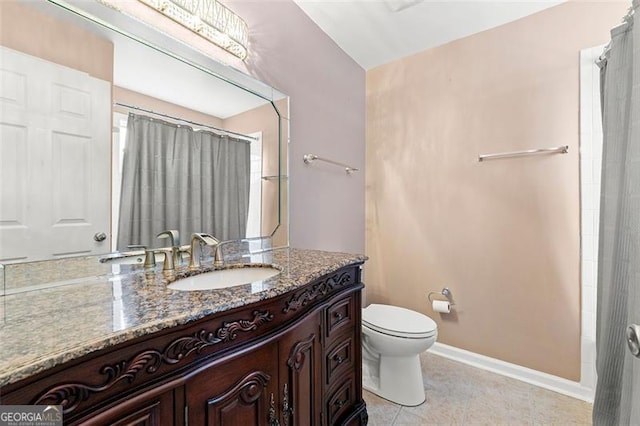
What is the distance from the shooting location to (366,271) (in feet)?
8.32

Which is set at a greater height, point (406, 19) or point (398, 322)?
point (406, 19)

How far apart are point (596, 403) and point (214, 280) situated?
1602mm

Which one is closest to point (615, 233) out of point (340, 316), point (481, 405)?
point (340, 316)

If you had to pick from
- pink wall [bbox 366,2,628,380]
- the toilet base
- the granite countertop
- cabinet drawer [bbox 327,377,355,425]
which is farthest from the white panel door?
pink wall [bbox 366,2,628,380]

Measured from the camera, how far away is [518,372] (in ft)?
6.26

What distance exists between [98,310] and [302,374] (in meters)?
0.65

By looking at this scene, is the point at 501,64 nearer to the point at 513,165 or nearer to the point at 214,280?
the point at 513,165

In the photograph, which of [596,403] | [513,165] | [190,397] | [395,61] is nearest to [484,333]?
[596,403]

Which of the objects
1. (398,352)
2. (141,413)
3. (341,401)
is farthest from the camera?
(398,352)

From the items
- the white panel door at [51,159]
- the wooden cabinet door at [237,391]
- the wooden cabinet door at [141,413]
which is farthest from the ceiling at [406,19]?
the wooden cabinet door at [141,413]

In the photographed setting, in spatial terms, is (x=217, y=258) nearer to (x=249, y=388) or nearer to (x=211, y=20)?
(x=249, y=388)

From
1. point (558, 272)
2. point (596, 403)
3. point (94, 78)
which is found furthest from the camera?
point (558, 272)

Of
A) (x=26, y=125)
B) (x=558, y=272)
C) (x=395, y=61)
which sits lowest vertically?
(x=558, y=272)

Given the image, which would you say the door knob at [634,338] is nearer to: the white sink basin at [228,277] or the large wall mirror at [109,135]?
the white sink basin at [228,277]
